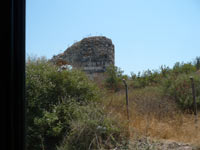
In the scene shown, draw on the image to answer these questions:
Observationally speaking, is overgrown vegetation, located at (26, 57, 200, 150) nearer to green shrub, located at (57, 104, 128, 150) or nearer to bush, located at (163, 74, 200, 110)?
green shrub, located at (57, 104, 128, 150)

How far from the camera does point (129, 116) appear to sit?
5.80 meters

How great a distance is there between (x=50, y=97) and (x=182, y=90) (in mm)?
5306

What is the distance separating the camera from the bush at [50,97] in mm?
4629

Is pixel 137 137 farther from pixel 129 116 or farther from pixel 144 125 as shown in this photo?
pixel 129 116

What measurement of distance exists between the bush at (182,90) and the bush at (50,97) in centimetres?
350

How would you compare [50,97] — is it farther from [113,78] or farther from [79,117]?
[113,78]

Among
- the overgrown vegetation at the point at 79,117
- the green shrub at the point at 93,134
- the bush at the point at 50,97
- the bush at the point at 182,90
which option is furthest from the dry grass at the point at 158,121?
the bush at the point at 50,97

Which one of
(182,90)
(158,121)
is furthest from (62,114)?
(182,90)

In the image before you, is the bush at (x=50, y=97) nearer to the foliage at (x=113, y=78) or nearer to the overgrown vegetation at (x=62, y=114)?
the overgrown vegetation at (x=62, y=114)

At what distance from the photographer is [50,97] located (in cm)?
555

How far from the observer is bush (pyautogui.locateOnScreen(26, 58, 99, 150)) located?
182 inches

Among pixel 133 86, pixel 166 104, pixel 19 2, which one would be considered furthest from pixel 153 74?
pixel 19 2

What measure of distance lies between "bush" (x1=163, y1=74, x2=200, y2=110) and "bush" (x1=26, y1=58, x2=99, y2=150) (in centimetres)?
350

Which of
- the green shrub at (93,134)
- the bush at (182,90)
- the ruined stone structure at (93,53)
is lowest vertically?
the green shrub at (93,134)
